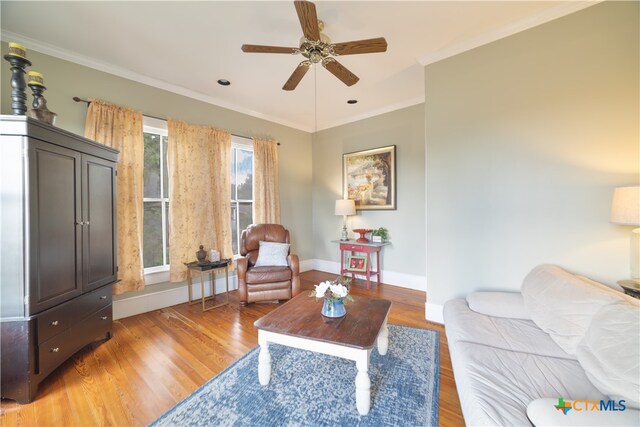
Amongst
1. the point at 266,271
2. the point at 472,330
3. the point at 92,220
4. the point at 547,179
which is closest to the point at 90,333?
the point at 92,220

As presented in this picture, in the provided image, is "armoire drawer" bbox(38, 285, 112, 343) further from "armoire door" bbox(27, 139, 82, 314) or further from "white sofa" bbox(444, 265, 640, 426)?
"white sofa" bbox(444, 265, 640, 426)

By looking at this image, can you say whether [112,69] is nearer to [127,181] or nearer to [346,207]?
[127,181]

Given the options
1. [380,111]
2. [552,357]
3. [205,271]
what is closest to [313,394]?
[552,357]

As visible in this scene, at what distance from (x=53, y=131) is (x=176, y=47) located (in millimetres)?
1381

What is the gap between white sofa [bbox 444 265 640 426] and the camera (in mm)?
989

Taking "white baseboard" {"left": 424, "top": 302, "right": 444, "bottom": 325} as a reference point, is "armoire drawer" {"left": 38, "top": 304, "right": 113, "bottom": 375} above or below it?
above

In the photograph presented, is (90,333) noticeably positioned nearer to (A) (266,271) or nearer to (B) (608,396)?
(A) (266,271)

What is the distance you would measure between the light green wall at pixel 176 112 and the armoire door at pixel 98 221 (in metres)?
0.79

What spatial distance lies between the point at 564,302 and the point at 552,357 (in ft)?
1.14

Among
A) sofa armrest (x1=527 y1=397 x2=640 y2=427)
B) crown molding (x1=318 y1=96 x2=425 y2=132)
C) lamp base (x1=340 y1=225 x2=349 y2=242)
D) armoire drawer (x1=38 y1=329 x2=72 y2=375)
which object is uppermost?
crown molding (x1=318 y1=96 x2=425 y2=132)

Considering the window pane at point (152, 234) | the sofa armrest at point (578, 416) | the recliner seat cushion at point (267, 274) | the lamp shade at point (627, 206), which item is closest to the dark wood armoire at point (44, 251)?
the window pane at point (152, 234)

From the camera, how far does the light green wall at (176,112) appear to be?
2.46 metres

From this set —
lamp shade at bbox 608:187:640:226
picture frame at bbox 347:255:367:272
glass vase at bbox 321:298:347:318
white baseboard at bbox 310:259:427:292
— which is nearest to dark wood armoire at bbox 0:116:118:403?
glass vase at bbox 321:298:347:318

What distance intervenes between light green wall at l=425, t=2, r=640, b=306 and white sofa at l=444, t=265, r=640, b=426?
502 millimetres
